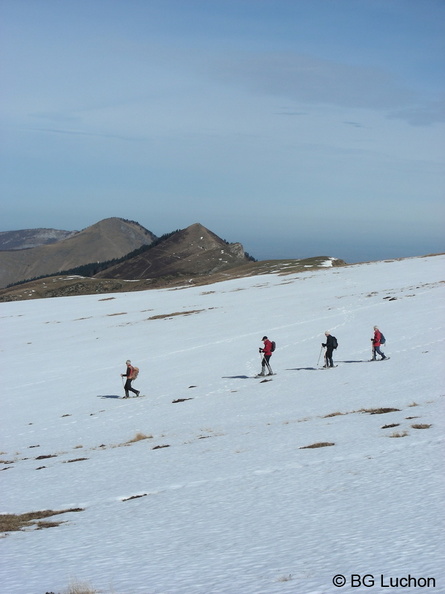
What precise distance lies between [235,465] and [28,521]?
5.22m

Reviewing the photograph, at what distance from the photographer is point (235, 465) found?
1653 centimetres

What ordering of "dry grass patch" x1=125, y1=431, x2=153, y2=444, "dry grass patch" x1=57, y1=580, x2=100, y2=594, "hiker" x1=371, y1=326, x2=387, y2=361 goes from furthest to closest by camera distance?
"hiker" x1=371, y1=326, x2=387, y2=361 < "dry grass patch" x1=125, y1=431, x2=153, y2=444 < "dry grass patch" x1=57, y1=580, x2=100, y2=594

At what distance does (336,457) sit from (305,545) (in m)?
5.63

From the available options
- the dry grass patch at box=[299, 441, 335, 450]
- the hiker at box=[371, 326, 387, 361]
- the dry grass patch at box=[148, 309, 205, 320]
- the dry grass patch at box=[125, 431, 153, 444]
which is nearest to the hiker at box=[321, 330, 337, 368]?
the hiker at box=[371, 326, 387, 361]

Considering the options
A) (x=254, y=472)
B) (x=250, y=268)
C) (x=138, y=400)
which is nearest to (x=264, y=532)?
(x=254, y=472)

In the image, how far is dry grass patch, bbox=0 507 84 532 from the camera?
14008mm

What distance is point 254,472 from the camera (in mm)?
15508

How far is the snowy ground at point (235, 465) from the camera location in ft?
32.0

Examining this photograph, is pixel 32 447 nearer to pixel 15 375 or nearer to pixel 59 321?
pixel 15 375

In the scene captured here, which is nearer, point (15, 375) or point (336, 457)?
point (336, 457)

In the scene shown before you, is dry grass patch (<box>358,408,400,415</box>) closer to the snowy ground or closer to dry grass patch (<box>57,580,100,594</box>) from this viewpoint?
the snowy ground

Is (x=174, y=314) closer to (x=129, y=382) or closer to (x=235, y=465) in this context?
(x=129, y=382)

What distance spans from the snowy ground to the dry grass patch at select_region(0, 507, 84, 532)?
417mm

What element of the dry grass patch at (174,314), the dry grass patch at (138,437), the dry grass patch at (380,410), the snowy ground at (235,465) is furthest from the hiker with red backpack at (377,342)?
the dry grass patch at (174,314)
